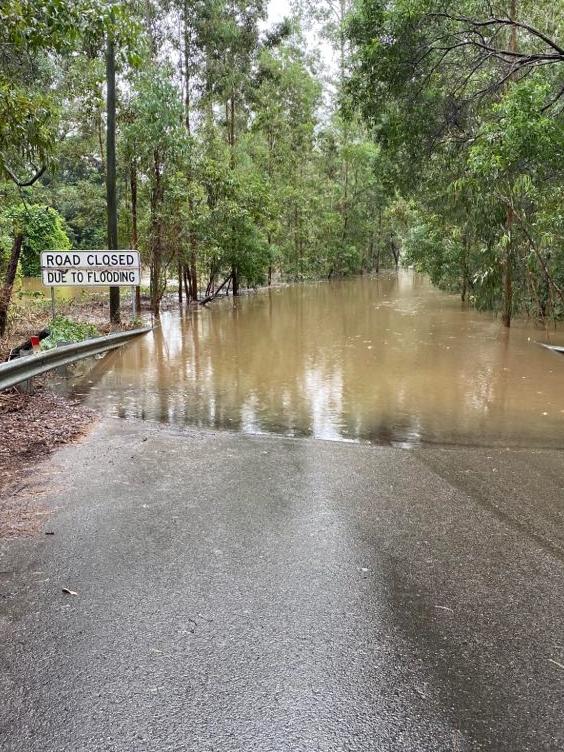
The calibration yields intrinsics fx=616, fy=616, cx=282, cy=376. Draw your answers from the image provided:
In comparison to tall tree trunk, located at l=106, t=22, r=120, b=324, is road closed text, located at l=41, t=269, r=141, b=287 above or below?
below

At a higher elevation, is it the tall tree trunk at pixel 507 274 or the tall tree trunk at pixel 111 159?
the tall tree trunk at pixel 111 159

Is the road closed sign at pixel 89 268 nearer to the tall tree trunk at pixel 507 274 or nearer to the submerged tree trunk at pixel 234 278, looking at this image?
the tall tree trunk at pixel 507 274

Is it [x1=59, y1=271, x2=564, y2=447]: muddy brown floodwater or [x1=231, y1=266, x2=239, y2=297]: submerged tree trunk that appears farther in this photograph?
[x1=231, y1=266, x2=239, y2=297]: submerged tree trunk

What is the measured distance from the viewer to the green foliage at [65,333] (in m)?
11.5

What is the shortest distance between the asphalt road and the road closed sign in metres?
8.96

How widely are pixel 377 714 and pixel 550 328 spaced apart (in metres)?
19.3

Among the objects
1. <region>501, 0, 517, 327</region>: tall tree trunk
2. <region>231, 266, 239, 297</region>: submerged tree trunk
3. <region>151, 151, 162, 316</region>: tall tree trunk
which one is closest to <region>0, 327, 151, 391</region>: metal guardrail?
<region>151, 151, 162, 316</region>: tall tree trunk

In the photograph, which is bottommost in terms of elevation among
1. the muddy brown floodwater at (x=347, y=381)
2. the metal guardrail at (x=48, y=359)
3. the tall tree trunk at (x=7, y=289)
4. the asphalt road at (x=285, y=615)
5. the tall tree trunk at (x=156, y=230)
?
the asphalt road at (x=285, y=615)

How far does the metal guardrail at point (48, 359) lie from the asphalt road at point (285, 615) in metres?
2.08

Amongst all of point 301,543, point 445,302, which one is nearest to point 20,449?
point 301,543

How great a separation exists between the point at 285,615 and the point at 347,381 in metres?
8.11

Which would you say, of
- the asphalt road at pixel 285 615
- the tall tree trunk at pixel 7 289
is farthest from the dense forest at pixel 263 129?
the asphalt road at pixel 285 615

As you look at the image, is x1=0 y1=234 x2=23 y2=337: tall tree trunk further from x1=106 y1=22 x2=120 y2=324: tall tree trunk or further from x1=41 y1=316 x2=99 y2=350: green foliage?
x1=106 y1=22 x2=120 y2=324: tall tree trunk

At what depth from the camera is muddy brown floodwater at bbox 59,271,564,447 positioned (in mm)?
7852
